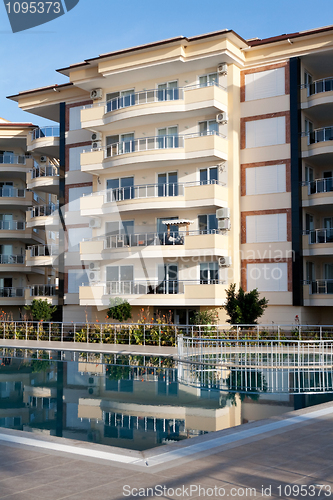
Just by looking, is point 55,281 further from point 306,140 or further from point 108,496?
point 108,496

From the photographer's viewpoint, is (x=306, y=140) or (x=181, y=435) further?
(x=306, y=140)

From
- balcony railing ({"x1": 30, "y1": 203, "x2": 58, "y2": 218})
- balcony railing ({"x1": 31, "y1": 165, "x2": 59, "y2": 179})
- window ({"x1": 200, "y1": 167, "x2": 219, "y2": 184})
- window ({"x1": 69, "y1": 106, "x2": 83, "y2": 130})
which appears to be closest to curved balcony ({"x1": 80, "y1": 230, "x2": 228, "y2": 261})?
window ({"x1": 200, "y1": 167, "x2": 219, "y2": 184})

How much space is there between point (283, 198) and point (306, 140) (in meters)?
3.48

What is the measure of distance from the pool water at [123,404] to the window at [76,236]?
18.1 meters

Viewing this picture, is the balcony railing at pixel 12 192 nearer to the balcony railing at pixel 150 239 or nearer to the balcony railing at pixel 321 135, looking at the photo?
the balcony railing at pixel 150 239

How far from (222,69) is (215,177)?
6.16 meters

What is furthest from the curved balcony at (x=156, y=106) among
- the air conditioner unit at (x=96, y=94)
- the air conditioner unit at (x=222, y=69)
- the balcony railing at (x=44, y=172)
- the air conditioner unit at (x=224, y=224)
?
the balcony railing at (x=44, y=172)

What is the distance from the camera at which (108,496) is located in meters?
6.01

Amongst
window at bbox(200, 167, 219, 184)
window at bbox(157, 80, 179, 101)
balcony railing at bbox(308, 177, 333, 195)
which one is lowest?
balcony railing at bbox(308, 177, 333, 195)

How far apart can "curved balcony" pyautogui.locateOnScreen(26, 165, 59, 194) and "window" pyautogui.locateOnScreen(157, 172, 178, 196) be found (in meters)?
9.92

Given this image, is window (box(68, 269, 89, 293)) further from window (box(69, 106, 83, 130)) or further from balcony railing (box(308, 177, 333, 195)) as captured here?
balcony railing (box(308, 177, 333, 195))

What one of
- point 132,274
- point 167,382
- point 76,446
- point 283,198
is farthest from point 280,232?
point 76,446

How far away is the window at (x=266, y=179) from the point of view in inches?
1244

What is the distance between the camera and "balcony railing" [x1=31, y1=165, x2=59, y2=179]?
41.2 m
